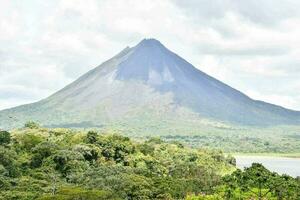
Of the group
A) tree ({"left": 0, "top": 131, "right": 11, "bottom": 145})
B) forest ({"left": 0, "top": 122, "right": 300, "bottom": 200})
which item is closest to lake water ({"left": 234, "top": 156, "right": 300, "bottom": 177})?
forest ({"left": 0, "top": 122, "right": 300, "bottom": 200})

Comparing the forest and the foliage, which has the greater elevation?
the foliage

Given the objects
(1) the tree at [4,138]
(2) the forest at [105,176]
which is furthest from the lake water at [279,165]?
(1) the tree at [4,138]

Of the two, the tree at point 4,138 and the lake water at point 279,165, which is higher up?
the tree at point 4,138

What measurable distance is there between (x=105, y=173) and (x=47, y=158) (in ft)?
22.1

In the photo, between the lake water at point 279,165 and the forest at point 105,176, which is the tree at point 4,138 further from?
the lake water at point 279,165

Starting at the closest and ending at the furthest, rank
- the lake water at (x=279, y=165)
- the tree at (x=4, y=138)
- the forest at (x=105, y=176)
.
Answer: the forest at (x=105, y=176)
the tree at (x=4, y=138)
the lake water at (x=279, y=165)

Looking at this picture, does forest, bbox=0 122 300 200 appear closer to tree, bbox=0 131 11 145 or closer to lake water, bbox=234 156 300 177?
tree, bbox=0 131 11 145

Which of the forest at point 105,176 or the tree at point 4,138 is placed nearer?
the forest at point 105,176

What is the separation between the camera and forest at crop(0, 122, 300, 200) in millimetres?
42719

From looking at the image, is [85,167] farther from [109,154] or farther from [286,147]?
[286,147]

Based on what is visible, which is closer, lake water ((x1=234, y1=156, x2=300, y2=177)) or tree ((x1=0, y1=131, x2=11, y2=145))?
tree ((x1=0, y1=131, x2=11, y2=145))

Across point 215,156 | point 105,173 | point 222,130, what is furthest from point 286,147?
point 105,173

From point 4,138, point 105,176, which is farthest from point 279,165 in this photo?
point 105,176

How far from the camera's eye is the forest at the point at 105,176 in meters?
42.7
